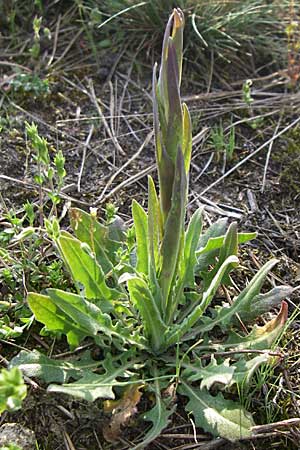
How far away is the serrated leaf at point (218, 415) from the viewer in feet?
5.61

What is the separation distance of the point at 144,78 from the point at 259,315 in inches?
59.0

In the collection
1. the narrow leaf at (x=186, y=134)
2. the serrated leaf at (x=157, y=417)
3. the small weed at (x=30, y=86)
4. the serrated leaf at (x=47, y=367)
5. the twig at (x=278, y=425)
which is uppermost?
the narrow leaf at (x=186, y=134)

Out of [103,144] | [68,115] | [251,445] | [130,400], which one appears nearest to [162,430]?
[130,400]

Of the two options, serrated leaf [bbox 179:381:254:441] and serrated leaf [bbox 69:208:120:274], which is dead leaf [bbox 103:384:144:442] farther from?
serrated leaf [bbox 69:208:120:274]

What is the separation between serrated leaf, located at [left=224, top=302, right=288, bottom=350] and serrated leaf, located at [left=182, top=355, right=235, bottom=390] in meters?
0.09

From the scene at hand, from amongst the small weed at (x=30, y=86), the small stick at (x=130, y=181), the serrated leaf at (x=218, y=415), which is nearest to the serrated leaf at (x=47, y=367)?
the serrated leaf at (x=218, y=415)

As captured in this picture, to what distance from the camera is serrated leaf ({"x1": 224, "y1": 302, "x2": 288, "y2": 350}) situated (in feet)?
6.26

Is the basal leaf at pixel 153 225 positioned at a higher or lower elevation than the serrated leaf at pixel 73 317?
higher

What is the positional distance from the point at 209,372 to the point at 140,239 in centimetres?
48

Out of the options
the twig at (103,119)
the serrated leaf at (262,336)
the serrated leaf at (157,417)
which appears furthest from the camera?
the twig at (103,119)

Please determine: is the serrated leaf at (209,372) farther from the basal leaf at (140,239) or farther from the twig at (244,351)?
the basal leaf at (140,239)

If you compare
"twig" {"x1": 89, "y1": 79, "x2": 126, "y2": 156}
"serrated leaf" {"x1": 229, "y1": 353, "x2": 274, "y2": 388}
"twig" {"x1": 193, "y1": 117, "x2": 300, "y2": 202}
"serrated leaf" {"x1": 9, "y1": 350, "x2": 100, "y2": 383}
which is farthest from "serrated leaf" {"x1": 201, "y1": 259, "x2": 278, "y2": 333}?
"twig" {"x1": 89, "y1": 79, "x2": 126, "y2": 156}

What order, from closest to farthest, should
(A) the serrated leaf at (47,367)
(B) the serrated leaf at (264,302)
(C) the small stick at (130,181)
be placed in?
(A) the serrated leaf at (47,367) → (B) the serrated leaf at (264,302) → (C) the small stick at (130,181)

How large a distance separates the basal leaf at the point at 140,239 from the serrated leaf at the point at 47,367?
0.33 meters
